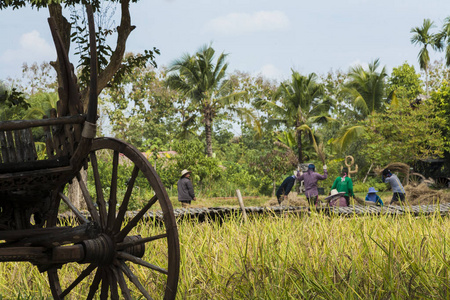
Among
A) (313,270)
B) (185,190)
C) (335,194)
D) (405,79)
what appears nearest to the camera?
(313,270)

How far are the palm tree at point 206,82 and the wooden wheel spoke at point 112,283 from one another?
26358mm

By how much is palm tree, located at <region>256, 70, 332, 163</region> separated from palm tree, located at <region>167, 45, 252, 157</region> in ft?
7.22

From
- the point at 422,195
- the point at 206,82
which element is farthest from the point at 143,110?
the point at 422,195

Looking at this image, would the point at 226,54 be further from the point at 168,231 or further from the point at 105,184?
the point at 168,231

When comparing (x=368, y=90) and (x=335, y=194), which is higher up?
(x=368, y=90)

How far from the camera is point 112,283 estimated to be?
3.90 metres

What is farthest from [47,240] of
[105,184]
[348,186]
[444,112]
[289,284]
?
[444,112]

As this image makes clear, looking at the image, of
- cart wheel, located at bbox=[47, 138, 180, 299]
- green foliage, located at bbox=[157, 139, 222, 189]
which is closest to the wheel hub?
cart wheel, located at bbox=[47, 138, 180, 299]

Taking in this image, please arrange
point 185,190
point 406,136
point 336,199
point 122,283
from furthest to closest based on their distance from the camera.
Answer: point 406,136 → point 185,190 → point 336,199 → point 122,283

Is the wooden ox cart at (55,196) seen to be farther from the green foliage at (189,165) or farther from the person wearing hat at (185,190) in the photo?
the green foliage at (189,165)

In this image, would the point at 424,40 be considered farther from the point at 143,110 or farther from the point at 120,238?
the point at 120,238

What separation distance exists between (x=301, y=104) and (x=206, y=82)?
5.42 meters

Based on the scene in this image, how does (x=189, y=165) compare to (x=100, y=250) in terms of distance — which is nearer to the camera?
(x=100, y=250)

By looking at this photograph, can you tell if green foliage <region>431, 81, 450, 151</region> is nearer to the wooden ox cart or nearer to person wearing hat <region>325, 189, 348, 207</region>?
person wearing hat <region>325, 189, 348, 207</region>
